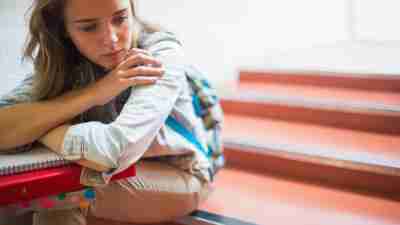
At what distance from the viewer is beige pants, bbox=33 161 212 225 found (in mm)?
1033

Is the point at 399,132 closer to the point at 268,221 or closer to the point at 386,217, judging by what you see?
the point at 386,217

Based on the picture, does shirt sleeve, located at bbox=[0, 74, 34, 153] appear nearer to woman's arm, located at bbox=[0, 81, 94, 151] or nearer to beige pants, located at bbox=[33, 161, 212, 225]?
woman's arm, located at bbox=[0, 81, 94, 151]

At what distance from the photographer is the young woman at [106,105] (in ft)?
2.99

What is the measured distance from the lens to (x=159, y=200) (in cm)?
113

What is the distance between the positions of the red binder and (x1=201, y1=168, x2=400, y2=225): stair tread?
66 cm

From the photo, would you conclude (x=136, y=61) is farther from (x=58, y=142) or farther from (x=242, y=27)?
(x=242, y=27)

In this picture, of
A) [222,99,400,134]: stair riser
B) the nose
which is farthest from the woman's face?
[222,99,400,134]: stair riser

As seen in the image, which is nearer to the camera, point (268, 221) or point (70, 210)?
point (70, 210)

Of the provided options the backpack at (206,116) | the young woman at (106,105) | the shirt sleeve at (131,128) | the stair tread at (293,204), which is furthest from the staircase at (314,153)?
the shirt sleeve at (131,128)

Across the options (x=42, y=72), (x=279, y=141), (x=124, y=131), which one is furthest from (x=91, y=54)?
(x=279, y=141)

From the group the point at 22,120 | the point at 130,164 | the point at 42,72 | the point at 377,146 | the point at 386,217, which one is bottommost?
the point at 386,217

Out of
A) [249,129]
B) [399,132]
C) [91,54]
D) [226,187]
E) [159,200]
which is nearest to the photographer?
[91,54]

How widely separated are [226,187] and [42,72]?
868mm

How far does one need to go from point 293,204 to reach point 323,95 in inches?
29.9
